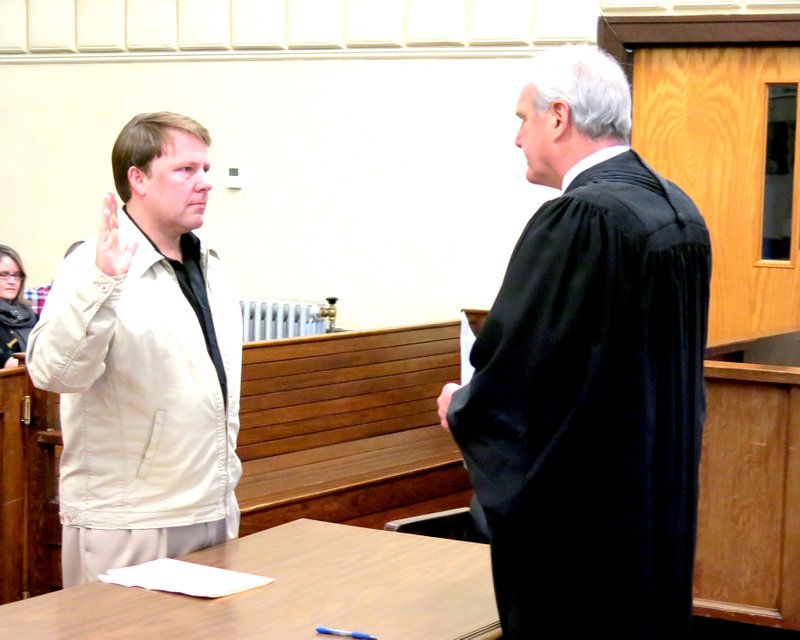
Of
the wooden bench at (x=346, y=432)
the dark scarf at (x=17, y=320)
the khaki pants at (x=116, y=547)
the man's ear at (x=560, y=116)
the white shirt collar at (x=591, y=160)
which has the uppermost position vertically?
the man's ear at (x=560, y=116)

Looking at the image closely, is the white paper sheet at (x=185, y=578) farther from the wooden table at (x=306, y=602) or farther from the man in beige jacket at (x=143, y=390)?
the man in beige jacket at (x=143, y=390)

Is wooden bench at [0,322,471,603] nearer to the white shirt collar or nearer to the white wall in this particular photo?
the white wall

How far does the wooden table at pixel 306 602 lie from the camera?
6.64 ft

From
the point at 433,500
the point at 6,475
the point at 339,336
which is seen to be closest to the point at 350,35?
the point at 339,336

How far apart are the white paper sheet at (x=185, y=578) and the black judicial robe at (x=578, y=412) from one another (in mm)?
552

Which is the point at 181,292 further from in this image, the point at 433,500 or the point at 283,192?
the point at 283,192

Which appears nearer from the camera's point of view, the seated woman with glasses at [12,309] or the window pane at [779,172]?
the seated woman with glasses at [12,309]

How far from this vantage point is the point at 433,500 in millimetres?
5141

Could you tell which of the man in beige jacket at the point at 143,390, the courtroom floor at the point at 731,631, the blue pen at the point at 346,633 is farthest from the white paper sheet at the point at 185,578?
the courtroom floor at the point at 731,631

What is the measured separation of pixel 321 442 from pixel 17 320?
160cm

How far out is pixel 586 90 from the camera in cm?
207

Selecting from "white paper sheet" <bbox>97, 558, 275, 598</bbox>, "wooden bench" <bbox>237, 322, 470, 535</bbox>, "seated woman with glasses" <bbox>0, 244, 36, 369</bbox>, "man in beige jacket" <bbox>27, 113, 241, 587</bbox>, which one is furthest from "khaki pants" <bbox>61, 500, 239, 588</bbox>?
"seated woman with glasses" <bbox>0, 244, 36, 369</bbox>

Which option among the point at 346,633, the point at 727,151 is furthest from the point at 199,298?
the point at 727,151

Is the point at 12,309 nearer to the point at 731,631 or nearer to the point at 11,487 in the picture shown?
the point at 11,487
